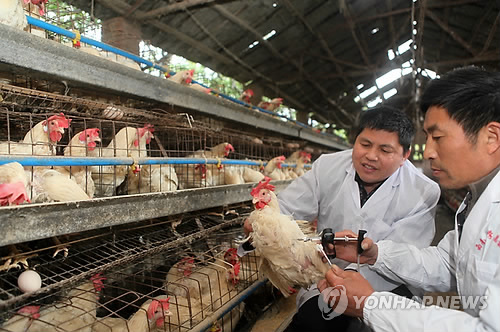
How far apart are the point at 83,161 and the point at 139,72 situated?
886 millimetres

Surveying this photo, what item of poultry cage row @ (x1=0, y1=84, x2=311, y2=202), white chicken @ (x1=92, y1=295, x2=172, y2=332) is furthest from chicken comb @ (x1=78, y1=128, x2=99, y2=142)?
white chicken @ (x1=92, y1=295, x2=172, y2=332)

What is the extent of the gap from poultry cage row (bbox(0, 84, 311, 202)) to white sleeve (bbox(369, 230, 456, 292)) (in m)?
1.33

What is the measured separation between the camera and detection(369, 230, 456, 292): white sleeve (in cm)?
148

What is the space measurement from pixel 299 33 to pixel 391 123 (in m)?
4.68

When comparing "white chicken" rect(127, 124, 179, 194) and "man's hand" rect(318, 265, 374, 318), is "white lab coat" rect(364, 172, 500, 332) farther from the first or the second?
"white chicken" rect(127, 124, 179, 194)

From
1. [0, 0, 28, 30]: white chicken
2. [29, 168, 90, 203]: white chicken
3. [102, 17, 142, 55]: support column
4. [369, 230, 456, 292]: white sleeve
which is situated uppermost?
[102, 17, 142, 55]: support column

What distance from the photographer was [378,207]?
190 centimetres

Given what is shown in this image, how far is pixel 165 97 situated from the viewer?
2.30m

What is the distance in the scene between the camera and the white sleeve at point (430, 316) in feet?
2.89

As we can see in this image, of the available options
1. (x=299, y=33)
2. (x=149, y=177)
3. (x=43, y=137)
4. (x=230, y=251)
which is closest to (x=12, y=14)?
(x=43, y=137)

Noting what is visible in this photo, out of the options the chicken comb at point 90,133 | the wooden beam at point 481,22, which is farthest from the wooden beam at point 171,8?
the wooden beam at point 481,22

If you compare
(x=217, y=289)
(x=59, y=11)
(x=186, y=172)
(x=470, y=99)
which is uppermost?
(x=59, y=11)

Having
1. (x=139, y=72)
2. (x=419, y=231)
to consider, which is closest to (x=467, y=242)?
(x=419, y=231)

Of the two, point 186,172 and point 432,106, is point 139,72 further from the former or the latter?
point 432,106
